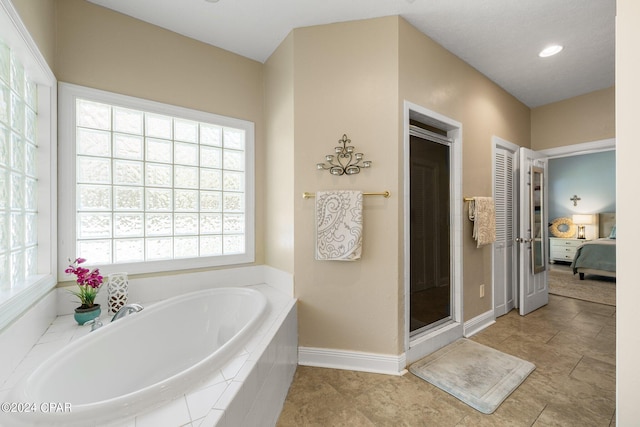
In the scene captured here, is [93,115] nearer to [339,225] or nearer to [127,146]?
[127,146]

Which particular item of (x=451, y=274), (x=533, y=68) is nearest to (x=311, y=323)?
(x=451, y=274)

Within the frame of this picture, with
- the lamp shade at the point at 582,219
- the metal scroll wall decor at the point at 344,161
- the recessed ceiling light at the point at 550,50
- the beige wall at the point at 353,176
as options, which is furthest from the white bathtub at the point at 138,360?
the lamp shade at the point at 582,219

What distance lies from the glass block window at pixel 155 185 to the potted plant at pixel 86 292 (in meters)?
0.26

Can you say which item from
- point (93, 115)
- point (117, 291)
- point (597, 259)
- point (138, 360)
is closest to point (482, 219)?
point (138, 360)

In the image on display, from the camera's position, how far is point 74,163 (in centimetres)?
177

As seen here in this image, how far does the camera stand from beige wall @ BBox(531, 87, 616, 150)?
301 cm

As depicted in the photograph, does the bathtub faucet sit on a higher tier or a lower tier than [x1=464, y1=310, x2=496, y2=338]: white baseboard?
higher

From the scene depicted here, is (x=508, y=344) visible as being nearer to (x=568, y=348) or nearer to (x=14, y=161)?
(x=568, y=348)

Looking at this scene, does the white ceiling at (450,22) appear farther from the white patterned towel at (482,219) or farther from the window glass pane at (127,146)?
the white patterned towel at (482,219)

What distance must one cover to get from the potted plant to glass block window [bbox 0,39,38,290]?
0.72 feet

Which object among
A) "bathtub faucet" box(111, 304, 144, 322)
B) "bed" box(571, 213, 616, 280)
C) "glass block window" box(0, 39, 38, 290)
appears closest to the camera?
"glass block window" box(0, 39, 38, 290)

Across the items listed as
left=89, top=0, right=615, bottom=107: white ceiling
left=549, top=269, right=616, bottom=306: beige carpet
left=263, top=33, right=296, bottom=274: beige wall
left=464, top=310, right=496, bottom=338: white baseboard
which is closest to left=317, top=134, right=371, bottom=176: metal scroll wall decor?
left=263, top=33, right=296, bottom=274: beige wall

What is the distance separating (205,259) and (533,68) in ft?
11.6

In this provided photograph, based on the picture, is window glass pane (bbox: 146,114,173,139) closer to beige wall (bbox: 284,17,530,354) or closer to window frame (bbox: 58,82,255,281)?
window frame (bbox: 58,82,255,281)
